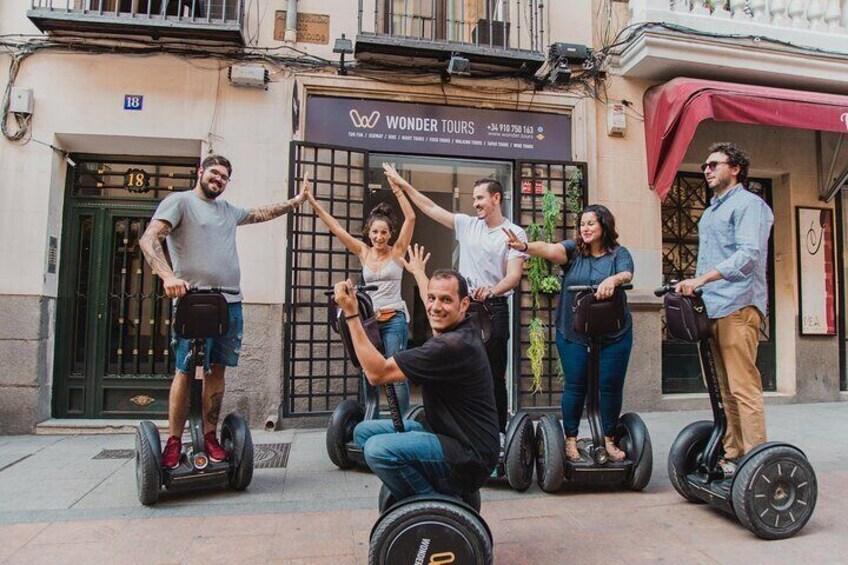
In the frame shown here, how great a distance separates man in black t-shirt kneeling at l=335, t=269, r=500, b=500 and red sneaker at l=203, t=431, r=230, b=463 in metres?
1.71

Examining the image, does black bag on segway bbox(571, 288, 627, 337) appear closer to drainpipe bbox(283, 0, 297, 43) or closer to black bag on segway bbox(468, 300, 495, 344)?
black bag on segway bbox(468, 300, 495, 344)

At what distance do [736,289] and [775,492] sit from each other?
A: 1152 millimetres

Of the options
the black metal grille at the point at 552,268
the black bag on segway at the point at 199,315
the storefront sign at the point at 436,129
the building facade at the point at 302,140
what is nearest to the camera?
the black bag on segway at the point at 199,315

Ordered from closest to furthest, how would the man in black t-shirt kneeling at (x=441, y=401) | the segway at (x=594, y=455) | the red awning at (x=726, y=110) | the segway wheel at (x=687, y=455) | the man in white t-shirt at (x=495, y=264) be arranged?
1. the man in black t-shirt kneeling at (x=441, y=401)
2. the segway wheel at (x=687, y=455)
3. the segway at (x=594, y=455)
4. the man in white t-shirt at (x=495, y=264)
5. the red awning at (x=726, y=110)

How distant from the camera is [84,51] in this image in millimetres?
5656

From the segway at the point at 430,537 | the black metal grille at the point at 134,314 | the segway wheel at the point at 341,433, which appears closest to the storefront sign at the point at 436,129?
the black metal grille at the point at 134,314

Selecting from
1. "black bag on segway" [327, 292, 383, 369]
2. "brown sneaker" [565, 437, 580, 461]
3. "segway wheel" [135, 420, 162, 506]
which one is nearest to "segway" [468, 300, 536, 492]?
"brown sneaker" [565, 437, 580, 461]

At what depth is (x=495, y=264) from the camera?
12.7 ft

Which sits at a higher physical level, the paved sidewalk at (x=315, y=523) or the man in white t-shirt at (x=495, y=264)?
the man in white t-shirt at (x=495, y=264)

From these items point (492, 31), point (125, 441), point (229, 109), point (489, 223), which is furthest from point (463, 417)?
point (492, 31)

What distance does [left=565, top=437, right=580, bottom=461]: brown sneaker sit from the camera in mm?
3617

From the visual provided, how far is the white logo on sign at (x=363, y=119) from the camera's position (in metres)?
6.13

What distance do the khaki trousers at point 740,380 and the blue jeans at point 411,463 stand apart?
6.39 feet

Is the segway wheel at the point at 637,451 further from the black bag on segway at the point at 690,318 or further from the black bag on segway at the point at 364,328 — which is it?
the black bag on segway at the point at 364,328
